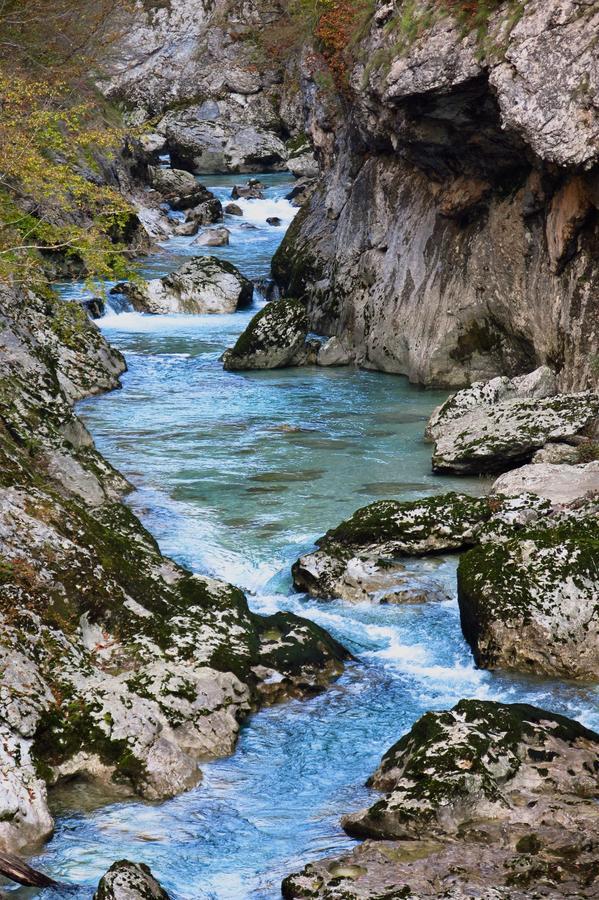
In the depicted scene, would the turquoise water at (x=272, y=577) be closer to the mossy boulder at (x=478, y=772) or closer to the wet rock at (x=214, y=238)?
the mossy boulder at (x=478, y=772)

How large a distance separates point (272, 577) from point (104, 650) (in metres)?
3.26

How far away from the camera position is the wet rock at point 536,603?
1036cm

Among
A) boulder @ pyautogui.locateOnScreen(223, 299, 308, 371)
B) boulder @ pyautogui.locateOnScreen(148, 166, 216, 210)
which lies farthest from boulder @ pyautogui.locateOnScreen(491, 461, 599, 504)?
boulder @ pyautogui.locateOnScreen(148, 166, 216, 210)

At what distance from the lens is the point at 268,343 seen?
2383 cm

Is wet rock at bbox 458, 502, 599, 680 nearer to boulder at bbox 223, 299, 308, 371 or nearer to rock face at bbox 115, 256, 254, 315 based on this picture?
boulder at bbox 223, 299, 308, 371

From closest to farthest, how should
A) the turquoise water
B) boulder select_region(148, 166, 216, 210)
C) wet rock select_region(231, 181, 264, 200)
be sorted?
the turquoise water < boulder select_region(148, 166, 216, 210) < wet rock select_region(231, 181, 264, 200)

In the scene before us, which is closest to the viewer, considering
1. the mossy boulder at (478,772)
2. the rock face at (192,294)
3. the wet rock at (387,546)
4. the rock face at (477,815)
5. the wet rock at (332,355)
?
the rock face at (477,815)

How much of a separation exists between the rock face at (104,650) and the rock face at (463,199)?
898 cm

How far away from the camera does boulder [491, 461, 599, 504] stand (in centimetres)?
1345

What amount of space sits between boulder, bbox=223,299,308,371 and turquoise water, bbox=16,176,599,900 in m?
0.49

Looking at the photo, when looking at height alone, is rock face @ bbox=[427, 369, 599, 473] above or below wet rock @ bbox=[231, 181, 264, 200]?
below

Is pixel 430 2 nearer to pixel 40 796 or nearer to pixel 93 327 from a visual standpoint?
pixel 93 327

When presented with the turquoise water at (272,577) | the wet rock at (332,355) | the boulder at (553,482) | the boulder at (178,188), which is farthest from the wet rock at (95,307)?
the boulder at (553,482)

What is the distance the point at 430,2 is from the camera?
19594 mm
